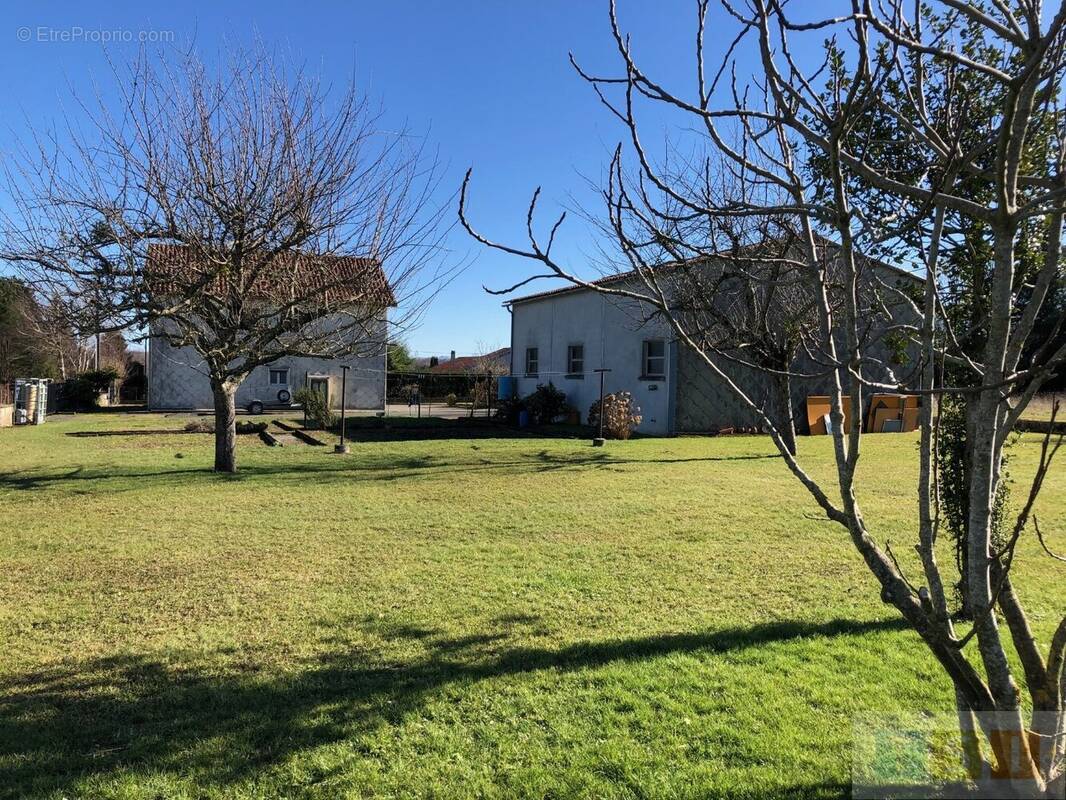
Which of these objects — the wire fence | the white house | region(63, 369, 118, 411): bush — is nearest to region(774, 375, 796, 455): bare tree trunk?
the white house

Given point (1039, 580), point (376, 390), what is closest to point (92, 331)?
point (1039, 580)

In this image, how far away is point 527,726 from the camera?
304cm

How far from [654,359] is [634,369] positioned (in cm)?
67

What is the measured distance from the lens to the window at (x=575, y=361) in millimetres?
22359

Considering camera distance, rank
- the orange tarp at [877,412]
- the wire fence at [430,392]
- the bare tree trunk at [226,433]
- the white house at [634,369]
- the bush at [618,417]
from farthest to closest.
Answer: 1. the wire fence at [430,392]
2. the orange tarp at [877,412]
3. the white house at [634,369]
4. the bush at [618,417]
5. the bare tree trunk at [226,433]

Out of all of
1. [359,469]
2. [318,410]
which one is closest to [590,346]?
[318,410]

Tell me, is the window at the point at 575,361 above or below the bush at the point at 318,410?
above

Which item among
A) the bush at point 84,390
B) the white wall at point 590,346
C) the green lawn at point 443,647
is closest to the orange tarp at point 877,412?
the white wall at point 590,346

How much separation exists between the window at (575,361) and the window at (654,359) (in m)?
2.91

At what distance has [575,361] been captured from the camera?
22766mm

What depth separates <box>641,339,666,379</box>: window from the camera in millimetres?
19328

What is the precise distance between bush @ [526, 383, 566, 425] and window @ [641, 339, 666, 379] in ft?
11.4

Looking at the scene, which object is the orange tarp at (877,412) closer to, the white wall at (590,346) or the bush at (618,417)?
the white wall at (590,346)

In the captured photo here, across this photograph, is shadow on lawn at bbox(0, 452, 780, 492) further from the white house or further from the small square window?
the small square window
